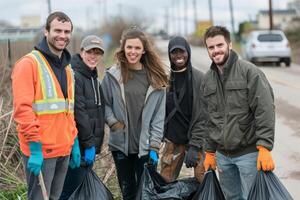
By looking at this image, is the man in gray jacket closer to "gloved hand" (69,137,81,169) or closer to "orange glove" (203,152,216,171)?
"orange glove" (203,152,216,171)

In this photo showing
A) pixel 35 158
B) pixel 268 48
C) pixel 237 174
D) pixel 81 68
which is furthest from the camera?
pixel 268 48

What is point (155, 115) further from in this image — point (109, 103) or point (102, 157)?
point (102, 157)

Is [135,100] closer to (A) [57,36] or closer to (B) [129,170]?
(B) [129,170]

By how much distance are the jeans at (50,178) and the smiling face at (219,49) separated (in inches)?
54.6

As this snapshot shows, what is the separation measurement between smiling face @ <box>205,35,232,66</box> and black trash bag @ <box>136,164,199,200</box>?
1.08 m

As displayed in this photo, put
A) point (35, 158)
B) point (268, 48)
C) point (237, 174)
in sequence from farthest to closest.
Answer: point (268, 48) → point (237, 174) → point (35, 158)

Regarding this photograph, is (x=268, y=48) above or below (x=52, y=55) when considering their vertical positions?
below

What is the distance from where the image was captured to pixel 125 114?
14.4ft

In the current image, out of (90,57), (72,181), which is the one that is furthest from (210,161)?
(90,57)

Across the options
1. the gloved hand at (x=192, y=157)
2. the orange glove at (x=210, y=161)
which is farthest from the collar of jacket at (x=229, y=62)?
the gloved hand at (x=192, y=157)

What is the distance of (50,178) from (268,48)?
68.7 ft

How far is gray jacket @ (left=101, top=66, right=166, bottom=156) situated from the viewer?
14.4ft

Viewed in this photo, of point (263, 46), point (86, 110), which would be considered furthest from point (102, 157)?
point (263, 46)

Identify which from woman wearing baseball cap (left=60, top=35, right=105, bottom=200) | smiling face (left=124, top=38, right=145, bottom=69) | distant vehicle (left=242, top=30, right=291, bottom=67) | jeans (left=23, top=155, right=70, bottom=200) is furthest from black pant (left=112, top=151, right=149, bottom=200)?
distant vehicle (left=242, top=30, right=291, bottom=67)
